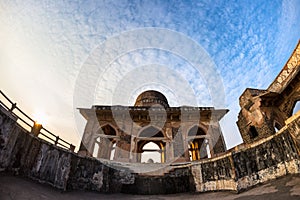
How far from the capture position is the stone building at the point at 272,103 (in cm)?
1157

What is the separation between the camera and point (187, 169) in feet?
26.2

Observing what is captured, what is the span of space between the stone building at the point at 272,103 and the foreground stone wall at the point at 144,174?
6945 mm

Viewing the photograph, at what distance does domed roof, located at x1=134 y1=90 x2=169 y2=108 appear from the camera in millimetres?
18594

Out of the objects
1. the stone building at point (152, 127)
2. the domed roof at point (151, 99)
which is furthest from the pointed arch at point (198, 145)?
the domed roof at point (151, 99)

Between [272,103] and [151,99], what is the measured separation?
10854 millimetres

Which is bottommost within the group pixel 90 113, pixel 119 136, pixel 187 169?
pixel 187 169

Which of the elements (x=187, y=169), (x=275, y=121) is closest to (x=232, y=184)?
(x=187, y=169)

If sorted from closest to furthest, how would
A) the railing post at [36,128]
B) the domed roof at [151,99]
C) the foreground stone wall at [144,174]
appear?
1. the foreground stone wall at [144,174]
2. the railing post at [36,128]
3. the domed roof at [151,99]

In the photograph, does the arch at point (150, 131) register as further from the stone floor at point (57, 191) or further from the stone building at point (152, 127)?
the stone floor at point (57, 191)

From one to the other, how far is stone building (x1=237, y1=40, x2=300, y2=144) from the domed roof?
7.83 m

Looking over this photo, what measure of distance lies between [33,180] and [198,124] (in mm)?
12514

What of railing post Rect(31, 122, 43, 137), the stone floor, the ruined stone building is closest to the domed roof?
the ruined stone building

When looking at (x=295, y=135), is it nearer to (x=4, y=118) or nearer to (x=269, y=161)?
(x=269, y=161)

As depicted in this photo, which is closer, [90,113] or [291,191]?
[291,191]
